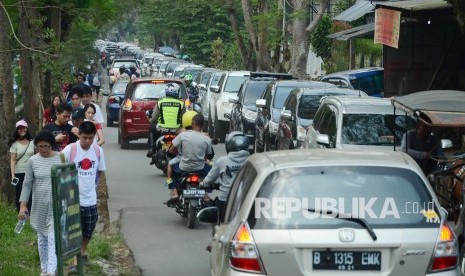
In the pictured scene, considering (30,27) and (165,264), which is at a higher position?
(30,27)

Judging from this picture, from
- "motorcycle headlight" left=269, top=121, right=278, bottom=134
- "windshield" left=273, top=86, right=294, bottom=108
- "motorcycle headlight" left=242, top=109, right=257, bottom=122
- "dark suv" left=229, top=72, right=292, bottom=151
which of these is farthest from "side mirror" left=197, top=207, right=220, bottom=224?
"motorcycle headlight" left=242, top=109, right=257, bottom=122

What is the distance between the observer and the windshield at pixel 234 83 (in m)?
32.5

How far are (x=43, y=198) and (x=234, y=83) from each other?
22.3 m

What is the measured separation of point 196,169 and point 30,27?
22.5 feet

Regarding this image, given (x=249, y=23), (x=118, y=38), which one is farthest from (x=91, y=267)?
(x=118, y=38)

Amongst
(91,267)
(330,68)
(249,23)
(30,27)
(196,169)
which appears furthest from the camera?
(330,68)

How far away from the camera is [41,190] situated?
34.9 ft

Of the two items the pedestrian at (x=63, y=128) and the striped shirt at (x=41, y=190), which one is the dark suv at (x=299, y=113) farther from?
the striped shirt at (x=41, y=190)

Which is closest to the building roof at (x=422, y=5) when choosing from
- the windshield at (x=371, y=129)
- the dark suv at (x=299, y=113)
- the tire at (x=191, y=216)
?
the dark suv at (x=299, y=113)

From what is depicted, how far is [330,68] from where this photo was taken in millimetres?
44938

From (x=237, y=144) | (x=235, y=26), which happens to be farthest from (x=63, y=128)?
(x=235, y=26)

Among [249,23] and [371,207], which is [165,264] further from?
[249,23]

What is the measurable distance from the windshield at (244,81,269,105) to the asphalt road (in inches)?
148

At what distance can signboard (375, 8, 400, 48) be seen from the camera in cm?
2438
